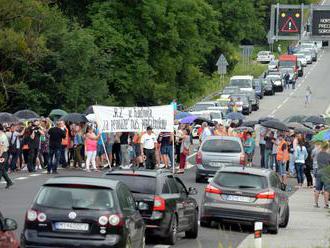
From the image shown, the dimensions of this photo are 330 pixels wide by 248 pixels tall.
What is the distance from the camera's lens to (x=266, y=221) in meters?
21.6

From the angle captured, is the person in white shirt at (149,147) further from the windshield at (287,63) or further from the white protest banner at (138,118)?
the windshield at (287,63)

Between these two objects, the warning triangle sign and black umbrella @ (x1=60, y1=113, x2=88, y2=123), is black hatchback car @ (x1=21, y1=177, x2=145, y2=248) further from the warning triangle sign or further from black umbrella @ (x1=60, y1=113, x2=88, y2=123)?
the warning triangle sign

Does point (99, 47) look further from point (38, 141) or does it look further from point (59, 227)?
point (59, 227)

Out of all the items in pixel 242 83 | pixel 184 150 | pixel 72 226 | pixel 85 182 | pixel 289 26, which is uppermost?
pixel 289 26

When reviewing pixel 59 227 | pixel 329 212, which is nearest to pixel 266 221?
pixel 329 212

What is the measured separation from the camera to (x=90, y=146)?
33.9 metres

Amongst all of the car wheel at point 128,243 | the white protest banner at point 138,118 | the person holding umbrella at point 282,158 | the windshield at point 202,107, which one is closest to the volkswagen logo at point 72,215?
the car wheel at point 128,243

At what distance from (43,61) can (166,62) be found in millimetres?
12939

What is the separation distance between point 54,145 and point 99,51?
1136 inches

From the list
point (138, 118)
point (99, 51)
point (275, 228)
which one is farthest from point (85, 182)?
point (99, 51)

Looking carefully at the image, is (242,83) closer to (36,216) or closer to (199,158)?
(199,158)

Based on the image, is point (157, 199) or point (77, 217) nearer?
point (77, 217)

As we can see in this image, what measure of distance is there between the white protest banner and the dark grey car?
11.9m

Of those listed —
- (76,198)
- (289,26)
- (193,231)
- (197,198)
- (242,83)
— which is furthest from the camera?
(242,83)
